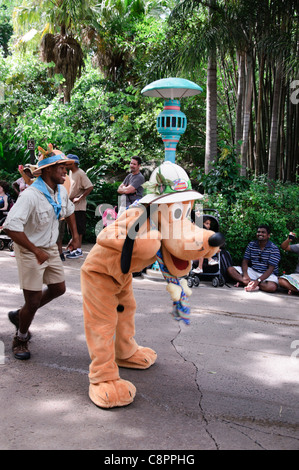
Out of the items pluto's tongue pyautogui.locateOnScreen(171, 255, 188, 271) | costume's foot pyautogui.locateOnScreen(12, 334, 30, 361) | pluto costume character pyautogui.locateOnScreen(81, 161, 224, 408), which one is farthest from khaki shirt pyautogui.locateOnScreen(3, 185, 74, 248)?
pluto's tongue pyautogui.locateOnScreen(171, 255, 188, 271)

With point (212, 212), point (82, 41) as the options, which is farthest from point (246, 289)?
point (82, 41)

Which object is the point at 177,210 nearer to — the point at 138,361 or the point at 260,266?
the point at 138,361

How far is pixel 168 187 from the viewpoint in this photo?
346 cm

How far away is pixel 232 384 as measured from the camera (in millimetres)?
4047

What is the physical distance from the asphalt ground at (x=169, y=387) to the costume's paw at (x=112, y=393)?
0.21ft

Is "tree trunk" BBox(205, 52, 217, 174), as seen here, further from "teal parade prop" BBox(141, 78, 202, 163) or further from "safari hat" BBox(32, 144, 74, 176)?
"safari hat" BBox(32, 144, 74, 176)

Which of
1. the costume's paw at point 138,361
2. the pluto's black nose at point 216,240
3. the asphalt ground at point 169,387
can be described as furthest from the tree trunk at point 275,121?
the pluto's black nose at point 216,240

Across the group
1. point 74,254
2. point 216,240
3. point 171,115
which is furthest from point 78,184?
point 216,240

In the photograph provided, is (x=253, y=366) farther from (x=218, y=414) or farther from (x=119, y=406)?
(x=119, y=406)

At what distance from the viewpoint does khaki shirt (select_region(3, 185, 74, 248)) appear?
13.6 feet

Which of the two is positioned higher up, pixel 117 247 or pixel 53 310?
pixel 117 247

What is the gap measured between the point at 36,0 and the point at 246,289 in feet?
47.0

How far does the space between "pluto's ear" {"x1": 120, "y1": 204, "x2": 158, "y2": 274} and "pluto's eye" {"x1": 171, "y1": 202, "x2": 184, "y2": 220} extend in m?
0.19

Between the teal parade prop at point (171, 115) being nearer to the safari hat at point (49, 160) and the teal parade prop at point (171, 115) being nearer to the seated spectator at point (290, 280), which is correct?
the seated spectator at point (290, 280)
